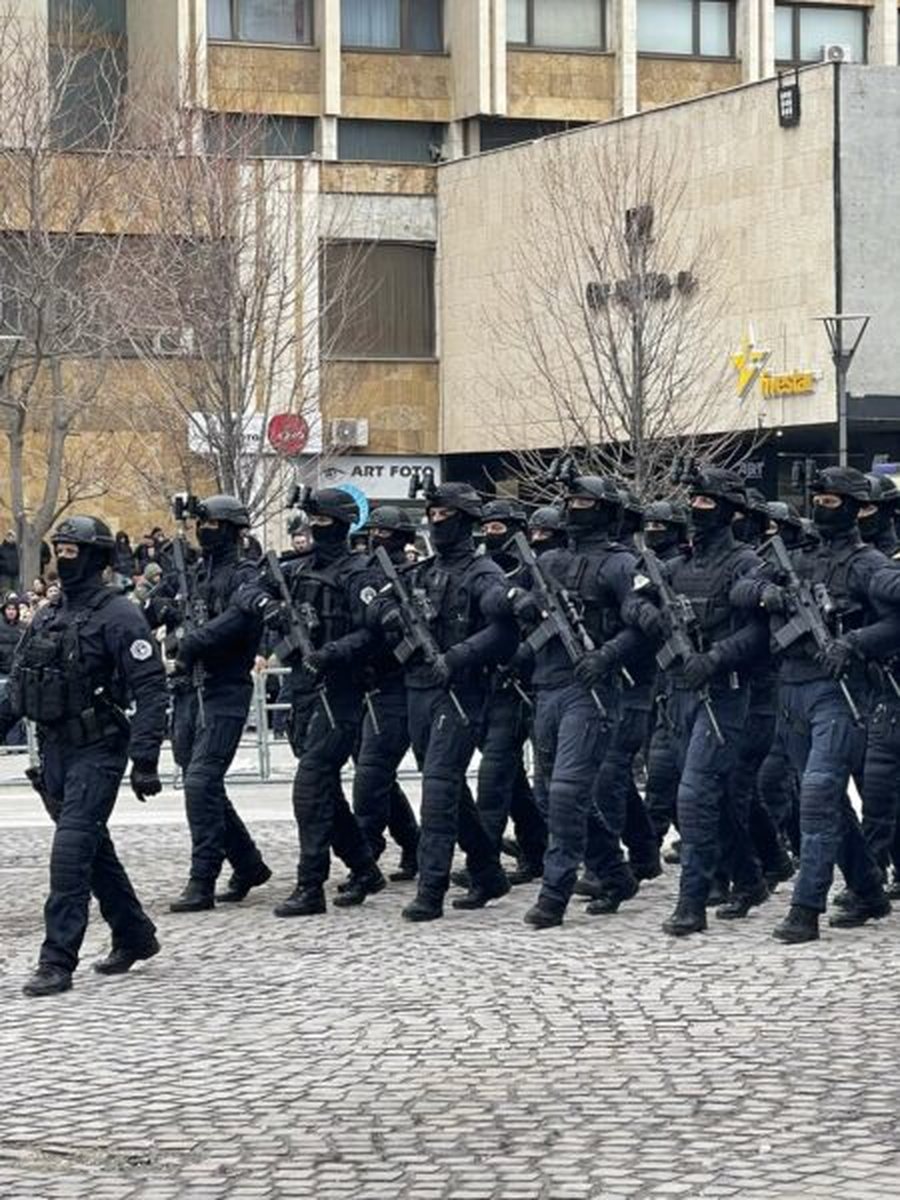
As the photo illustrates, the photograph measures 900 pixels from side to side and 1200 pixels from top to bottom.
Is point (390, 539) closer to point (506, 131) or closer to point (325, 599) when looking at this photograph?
point (325, 599)

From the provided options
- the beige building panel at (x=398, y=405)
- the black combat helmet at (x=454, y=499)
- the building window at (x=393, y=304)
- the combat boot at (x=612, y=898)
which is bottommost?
the combat boot at (x=612, y=898)

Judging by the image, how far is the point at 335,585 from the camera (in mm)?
14945

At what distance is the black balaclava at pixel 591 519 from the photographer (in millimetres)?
14203

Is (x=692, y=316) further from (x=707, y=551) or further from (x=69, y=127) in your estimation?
(x=707, y=551)

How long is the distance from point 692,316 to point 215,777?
92.7ft

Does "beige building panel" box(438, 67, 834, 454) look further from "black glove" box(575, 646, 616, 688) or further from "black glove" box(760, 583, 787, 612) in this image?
"black glove" box(760, 583, 787, 612)

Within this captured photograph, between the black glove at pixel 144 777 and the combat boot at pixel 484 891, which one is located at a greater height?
the black glove at pixel 144 777

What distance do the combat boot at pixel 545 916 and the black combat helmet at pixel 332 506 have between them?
229cm

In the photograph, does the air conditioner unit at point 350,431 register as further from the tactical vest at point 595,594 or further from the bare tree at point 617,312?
the tactical vest at point 595,594

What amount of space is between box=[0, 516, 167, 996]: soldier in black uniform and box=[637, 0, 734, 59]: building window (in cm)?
4514

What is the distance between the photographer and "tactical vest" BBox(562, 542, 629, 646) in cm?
1416

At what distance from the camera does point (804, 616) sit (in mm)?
13164

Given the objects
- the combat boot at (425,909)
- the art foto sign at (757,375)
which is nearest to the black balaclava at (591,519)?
the combat boot at (425,909)

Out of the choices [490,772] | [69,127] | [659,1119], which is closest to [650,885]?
[490,772]
